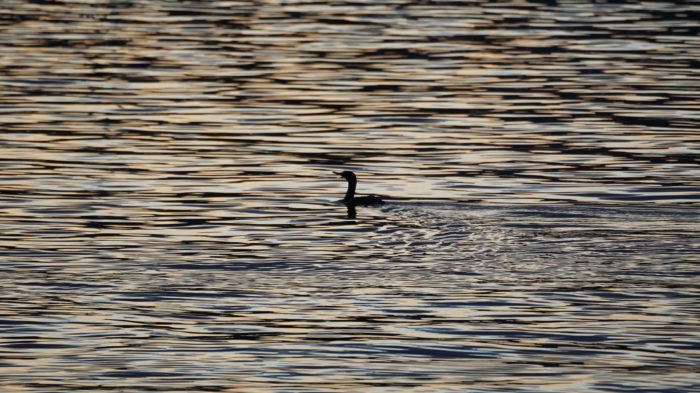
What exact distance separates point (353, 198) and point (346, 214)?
64 cm

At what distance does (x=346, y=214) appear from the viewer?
2641 cm

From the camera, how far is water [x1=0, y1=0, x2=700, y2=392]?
1742 cm

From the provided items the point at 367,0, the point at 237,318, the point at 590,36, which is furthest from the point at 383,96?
the point at 367,0

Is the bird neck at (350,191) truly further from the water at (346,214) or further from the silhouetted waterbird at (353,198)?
the water at (346,214)

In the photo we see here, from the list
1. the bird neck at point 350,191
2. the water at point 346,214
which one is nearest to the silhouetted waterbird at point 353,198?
the bird neck at point 350,191

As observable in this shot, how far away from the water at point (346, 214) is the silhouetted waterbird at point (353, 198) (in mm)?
129

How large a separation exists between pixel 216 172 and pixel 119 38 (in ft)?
76.8

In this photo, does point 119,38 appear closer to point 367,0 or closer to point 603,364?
point 367,0

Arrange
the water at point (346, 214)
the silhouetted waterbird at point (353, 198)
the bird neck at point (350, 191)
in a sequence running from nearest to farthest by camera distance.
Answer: the water at point (346, 214) → the silhouetted waterbird at point (353, 198) → the bird neck at point (350, 191)

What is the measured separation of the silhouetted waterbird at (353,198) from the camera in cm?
2669

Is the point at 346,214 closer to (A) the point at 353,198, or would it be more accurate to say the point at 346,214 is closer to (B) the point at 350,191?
(A) the point at 353,198

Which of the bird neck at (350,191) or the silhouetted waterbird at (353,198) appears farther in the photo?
the bird neck at (350,191)

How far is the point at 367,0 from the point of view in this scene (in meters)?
68.0

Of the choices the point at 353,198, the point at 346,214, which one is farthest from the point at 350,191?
the point at 346,214
